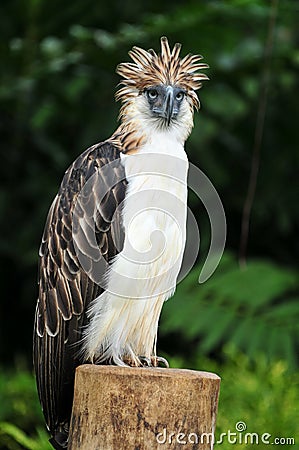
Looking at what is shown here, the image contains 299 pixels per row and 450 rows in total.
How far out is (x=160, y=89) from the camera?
405cm

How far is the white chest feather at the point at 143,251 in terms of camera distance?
3.93m

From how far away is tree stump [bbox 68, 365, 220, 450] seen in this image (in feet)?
11.2

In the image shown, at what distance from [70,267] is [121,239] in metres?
0.30

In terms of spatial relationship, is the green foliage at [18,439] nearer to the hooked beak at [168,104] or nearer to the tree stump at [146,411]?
the tree stump at [146,411]

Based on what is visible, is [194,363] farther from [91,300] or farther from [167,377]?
[167,377]

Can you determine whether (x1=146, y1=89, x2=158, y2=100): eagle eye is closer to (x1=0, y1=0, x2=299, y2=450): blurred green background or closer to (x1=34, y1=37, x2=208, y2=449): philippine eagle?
(x1=34, y1=37, x2=208, y2=449): philippine eagle

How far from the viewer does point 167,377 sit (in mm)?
3449

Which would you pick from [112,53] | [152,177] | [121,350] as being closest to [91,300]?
[121,350]

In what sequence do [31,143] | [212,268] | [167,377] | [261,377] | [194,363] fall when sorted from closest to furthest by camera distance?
[167,377] < [261,377] < [212,268] < [194,363] < [31,143]

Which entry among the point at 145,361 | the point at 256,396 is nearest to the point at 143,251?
the point at 145,361

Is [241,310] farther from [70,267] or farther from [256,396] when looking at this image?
[70,267]

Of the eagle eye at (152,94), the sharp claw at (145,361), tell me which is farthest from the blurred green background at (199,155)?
the eagle eye at (152,94)

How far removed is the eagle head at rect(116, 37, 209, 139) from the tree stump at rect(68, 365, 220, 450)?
3.78 feet

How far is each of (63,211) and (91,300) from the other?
41cm
